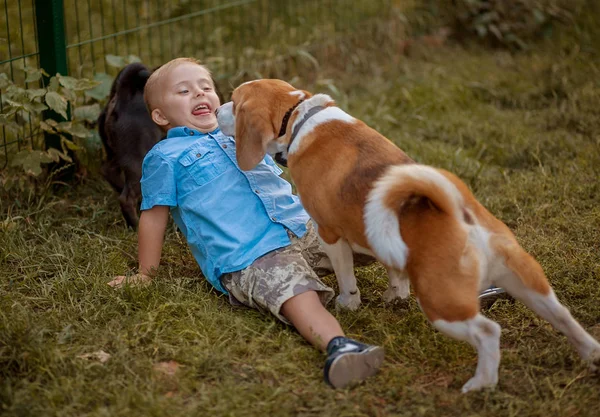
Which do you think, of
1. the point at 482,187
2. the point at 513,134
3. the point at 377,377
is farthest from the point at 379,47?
the point at 377,377

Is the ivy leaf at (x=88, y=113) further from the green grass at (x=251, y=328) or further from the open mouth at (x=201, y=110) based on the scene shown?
the open mouth at (x=201, y=110)

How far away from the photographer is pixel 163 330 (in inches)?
117

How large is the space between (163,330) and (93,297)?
0.45 m

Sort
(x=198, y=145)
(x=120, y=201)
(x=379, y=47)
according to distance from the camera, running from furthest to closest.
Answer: (x=379, y=47) < (x=120, y=201) < (x=198, y=145)

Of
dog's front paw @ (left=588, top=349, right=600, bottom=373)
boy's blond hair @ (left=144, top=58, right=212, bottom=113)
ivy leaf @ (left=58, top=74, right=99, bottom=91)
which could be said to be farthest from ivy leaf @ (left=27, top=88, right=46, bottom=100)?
dog's front paw @ (left=588, top=349, right=600, bottom=373)

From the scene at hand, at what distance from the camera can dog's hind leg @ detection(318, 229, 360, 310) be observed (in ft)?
9.83

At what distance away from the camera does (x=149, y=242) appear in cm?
337

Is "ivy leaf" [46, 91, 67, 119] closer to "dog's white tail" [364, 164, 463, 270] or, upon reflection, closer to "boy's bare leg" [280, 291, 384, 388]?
"boy's bare leg" [280, 291, 384, 388]

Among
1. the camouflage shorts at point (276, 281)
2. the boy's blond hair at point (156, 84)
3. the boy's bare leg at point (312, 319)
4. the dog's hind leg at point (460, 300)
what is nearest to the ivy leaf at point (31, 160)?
the boy's blond hair at point (156, 84)

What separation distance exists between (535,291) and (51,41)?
3.03 metres

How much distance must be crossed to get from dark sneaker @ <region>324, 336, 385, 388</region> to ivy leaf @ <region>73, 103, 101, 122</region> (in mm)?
2385

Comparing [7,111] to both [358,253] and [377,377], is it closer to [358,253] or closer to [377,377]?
[358,253]

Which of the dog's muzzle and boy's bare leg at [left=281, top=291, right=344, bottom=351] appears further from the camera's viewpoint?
the dog's muzzle

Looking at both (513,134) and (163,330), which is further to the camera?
(513,134)
